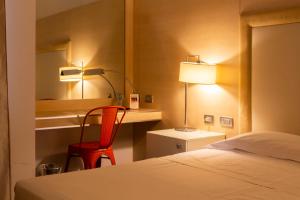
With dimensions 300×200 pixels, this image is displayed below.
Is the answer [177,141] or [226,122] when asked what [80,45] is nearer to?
[177,141]

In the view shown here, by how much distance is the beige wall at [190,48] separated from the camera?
3342 mm

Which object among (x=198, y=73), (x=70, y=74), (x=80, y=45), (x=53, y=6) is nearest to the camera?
(x=198, y=73)

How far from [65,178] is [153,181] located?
1.60ft

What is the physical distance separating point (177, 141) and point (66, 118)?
101 centimetres

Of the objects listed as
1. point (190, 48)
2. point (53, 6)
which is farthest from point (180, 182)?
point (53, 6)

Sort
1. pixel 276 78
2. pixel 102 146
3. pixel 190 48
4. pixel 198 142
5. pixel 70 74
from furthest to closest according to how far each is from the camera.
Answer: pixel 70 74 → pixel 190 48 → pixel 102 146 → pixel 198 142 → pixel 276 78

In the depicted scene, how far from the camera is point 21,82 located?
291 cm

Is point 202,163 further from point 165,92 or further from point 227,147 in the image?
point 165,92

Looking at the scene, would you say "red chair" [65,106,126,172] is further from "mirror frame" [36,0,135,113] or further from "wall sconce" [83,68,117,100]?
"wall sconce" [83,68,117,100]

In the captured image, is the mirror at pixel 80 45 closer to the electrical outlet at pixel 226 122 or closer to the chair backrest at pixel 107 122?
the chair backrest at pixel 107 122

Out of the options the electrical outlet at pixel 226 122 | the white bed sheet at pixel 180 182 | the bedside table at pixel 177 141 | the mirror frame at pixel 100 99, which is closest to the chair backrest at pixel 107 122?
the bedside table at pixel 177 141

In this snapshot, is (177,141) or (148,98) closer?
(177,141)

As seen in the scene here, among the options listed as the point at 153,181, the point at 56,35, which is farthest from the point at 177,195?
the point at 56,35

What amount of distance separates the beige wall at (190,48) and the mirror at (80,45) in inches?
9.8
